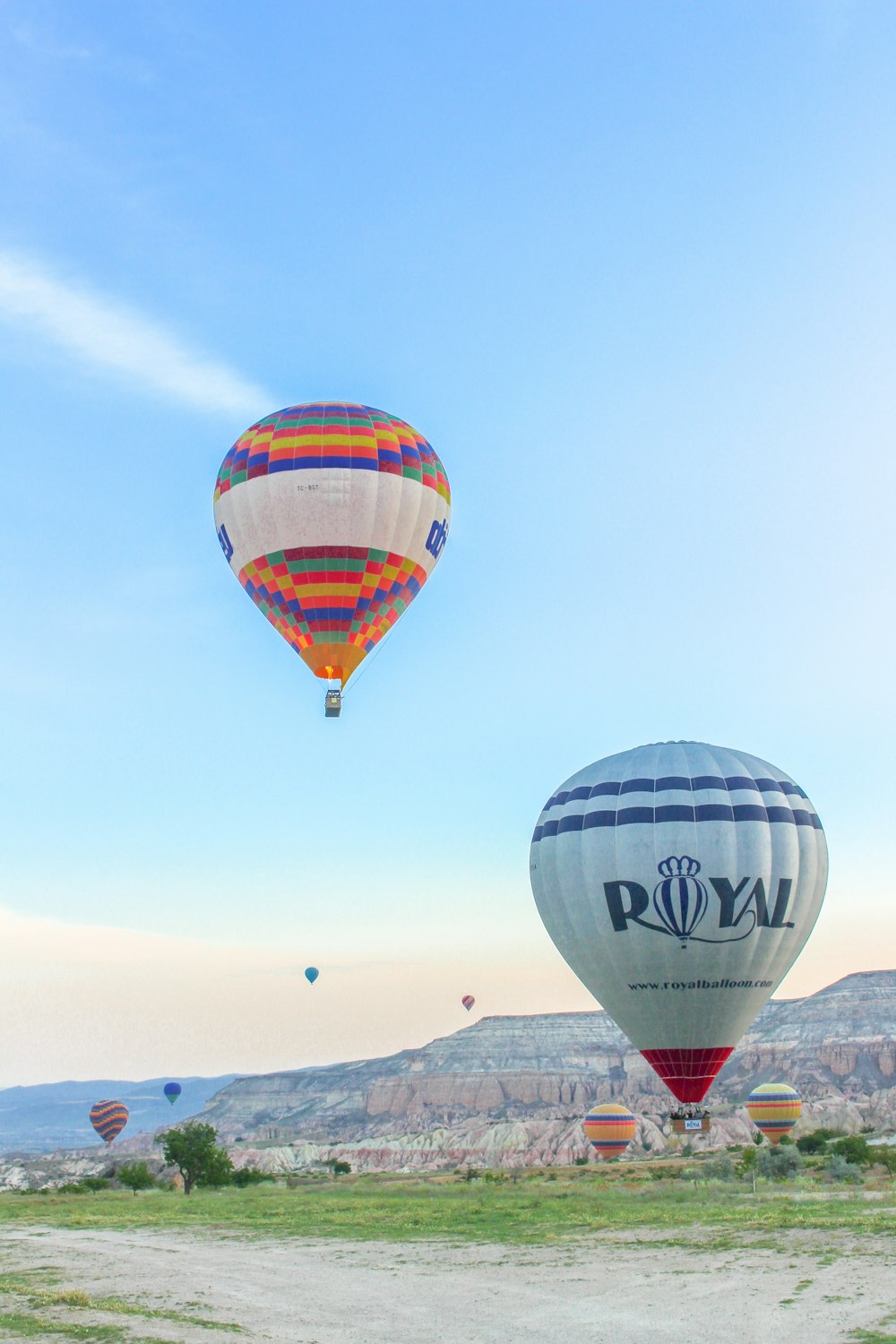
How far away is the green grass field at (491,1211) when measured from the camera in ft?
124

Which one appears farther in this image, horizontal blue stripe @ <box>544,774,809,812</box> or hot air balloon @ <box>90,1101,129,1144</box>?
hot air balloon @ <box>90,1101,129,1144</box>

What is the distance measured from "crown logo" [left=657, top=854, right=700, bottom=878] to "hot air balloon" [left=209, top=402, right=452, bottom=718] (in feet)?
41.2

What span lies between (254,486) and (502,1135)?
14062cm

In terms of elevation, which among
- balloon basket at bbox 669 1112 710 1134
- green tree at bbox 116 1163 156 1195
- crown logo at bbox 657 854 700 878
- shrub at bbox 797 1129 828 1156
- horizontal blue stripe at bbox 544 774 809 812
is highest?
horizontal blue stripe at bbox 544 774 809 812

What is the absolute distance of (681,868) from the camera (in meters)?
40.2

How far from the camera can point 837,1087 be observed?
647 feet

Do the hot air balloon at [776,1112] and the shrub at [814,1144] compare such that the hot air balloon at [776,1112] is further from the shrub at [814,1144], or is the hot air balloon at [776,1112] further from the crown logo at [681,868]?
the crown logo at [681,868]

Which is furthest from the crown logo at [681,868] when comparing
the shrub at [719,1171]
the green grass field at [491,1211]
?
the shrub at [719,1171]

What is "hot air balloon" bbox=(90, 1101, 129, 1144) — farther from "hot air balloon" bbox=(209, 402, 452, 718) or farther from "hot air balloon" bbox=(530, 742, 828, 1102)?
"hot air balloon" bbox=(530, 742, 828, 1102)

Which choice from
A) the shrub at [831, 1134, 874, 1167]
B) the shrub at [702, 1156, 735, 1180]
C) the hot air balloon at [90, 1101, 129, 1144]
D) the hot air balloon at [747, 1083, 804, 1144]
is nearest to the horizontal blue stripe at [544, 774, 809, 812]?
the shrub at [702, 1156, 735, 1180]

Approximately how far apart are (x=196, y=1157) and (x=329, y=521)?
136 ft

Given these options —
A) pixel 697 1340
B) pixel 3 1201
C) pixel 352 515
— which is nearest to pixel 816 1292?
pixel 697 1340

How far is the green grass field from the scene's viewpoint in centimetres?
3775

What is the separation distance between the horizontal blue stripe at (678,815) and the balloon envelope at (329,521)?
9977 millimetres
